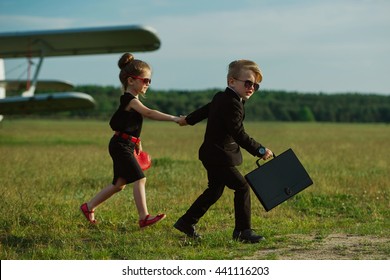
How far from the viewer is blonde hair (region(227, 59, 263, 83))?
5578 mm

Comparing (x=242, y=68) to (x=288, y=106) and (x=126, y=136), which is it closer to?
(x=126, y=136)

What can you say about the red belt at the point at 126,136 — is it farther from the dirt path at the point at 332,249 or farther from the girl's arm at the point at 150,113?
the dirt path at the point at 332,249

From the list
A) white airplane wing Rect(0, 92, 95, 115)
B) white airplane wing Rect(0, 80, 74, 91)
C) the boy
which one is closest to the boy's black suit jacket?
the boy

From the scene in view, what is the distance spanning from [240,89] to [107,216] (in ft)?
7.03

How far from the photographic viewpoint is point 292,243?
18.5 feet

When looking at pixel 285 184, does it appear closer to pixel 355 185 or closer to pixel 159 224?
pixel 159 224

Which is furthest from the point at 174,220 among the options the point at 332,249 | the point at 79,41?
the point at 79,41

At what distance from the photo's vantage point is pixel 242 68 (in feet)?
18.3

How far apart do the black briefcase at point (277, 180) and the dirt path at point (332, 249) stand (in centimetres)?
40

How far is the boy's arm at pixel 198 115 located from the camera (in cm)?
574

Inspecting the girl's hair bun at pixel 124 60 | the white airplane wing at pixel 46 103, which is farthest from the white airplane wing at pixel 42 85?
the girl's hair bun at pixel 124 60

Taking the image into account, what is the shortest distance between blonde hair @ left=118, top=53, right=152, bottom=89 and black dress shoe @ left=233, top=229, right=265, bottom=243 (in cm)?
158

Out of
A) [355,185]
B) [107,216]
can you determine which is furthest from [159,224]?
[355,185]
